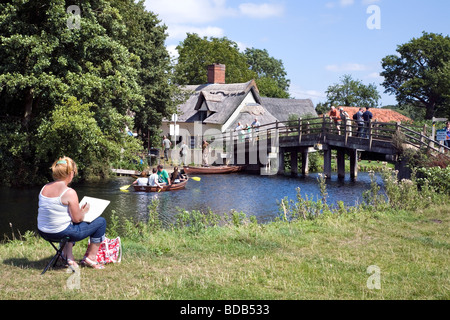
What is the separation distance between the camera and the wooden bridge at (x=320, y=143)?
2873 centimetres

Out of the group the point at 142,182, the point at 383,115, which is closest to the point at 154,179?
the point at 142,182

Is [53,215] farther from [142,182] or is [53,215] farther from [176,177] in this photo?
[176,177]

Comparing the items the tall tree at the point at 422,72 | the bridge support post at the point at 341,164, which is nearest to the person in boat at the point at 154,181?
the bridge support post at the point at 341,164

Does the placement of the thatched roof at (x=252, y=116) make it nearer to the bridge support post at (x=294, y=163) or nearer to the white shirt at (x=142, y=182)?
the bridge support post at (x=294, y=163)

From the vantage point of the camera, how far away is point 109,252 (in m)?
7.95

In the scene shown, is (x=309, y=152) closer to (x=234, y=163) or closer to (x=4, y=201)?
(x=234, y=163)

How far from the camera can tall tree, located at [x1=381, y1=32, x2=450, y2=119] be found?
72.1 m

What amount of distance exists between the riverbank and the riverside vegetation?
14 millimetres

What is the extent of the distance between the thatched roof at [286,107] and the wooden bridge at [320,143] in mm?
17986

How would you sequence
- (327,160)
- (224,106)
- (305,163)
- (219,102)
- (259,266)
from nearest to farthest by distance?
(259,266), (327,160), (305,163), (224,106), (219,102)

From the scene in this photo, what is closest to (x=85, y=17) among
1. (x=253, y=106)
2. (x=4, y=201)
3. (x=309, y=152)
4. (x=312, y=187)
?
(x=4, y=201)

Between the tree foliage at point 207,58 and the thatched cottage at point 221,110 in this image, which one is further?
the tree foliage at point 207,58

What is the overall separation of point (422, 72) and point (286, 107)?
24214mm

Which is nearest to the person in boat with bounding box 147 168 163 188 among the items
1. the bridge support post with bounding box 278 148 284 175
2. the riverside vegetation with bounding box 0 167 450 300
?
the riverside vegetation with bounding box 0 167 450 300
